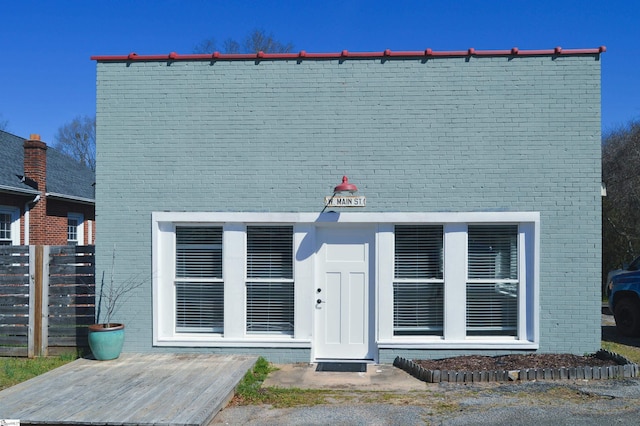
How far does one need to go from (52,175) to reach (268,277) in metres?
14.0

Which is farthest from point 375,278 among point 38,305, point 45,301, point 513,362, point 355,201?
point 38,305

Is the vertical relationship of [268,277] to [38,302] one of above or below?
above

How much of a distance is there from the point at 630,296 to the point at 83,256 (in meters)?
11.0

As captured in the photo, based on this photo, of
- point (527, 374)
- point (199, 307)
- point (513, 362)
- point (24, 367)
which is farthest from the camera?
point (199, 307)

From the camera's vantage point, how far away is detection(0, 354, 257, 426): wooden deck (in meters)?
5.87

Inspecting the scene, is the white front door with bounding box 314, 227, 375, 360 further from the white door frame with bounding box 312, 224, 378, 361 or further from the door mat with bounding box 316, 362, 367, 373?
the door mat with bounding box 316, 362, 367, 373

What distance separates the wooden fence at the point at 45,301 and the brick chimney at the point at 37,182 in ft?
27.1

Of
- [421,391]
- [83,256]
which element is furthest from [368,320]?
[83,256]

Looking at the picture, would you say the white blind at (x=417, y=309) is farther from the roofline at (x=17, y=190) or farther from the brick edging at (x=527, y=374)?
the roofline at (x=17, y=190)

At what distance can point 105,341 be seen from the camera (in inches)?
323

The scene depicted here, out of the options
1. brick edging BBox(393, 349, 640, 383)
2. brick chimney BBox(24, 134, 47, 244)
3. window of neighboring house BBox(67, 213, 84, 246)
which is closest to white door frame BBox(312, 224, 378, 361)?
brick edging BBox(393, 349, 640, 383)

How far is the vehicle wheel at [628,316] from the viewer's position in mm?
11352

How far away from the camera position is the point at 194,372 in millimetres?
7609

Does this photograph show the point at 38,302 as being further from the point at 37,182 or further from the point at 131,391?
the point at 37,182
